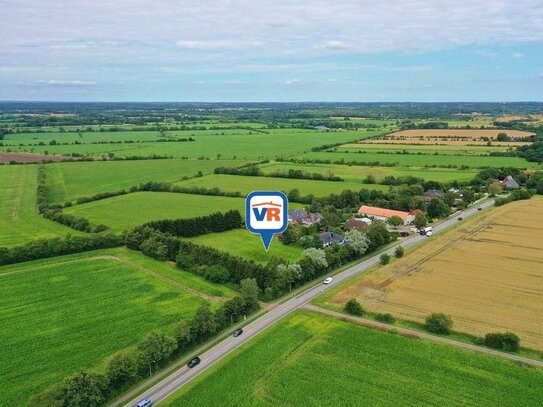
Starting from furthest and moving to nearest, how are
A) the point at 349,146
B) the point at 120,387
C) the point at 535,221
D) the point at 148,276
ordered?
1. the point at 349,146
2. the point at 535,221
3. the point at 148,276
4. the point at 120,387

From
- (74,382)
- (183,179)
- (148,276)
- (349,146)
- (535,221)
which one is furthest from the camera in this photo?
(349,146)

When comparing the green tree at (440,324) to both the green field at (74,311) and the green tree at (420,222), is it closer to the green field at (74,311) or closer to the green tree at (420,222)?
the green field at (74,311)

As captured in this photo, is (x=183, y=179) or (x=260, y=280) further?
(x=183, y=179)

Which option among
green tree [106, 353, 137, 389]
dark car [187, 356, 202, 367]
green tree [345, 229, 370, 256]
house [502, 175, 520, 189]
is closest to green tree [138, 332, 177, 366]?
Result: green tree [106, 353, 137, 389]

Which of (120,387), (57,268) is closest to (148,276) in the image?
(57,268)

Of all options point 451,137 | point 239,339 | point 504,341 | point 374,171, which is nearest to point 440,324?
point 504,341

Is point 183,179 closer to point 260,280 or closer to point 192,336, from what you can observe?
point 260,280

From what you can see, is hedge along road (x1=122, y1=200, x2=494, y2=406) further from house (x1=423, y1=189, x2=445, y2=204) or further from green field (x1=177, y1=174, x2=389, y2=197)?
green field (x1=177, y1=174, x2=389, y2=197)
